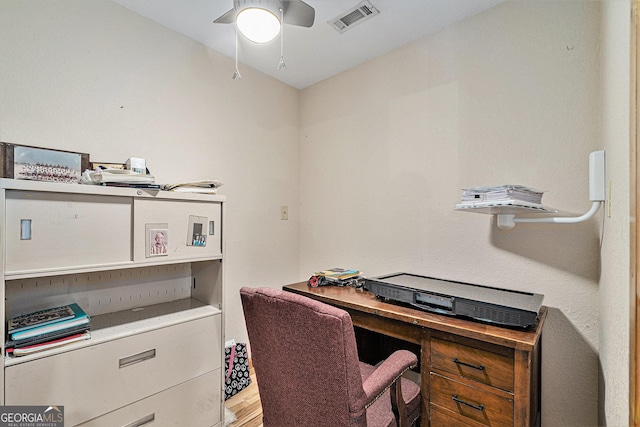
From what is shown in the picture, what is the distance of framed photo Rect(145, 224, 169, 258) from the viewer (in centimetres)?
146

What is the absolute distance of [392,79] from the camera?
7.11ft

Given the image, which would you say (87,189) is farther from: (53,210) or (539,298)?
(539,298)

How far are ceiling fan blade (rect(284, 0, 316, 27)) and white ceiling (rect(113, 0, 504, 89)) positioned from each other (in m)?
0.18

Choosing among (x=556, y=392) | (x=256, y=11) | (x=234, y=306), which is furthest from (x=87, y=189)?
(x=556, y=392)

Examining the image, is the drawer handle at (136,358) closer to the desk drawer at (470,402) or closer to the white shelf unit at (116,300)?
the white shelf unit at (116,300)

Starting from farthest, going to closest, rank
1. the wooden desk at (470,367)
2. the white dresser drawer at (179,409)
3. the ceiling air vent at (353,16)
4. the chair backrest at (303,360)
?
the ceiling air vent at (353,16) < the white dresser drawer at (179,409) < the wooden desk at (470,367) < the chair backrest at (303,360)

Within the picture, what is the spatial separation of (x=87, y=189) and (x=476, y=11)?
2.20 metres

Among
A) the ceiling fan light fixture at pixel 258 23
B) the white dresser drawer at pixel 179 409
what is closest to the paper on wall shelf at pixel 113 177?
the ceiling fan light fixture at pixel 258 23

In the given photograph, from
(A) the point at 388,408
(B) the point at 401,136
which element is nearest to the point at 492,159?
(B) the point at 401,136

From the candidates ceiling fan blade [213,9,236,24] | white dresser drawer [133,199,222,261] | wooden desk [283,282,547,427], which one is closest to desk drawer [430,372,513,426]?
wooden desk [283,282,547,427]

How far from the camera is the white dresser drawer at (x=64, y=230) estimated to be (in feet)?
3.73

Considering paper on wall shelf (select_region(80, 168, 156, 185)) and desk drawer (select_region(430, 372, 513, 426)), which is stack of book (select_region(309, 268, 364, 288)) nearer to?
desk drawer (select_region(430, 372, 513, 426))

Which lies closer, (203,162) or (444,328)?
(444,328)

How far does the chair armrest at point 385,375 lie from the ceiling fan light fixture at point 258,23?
154 centimetres
